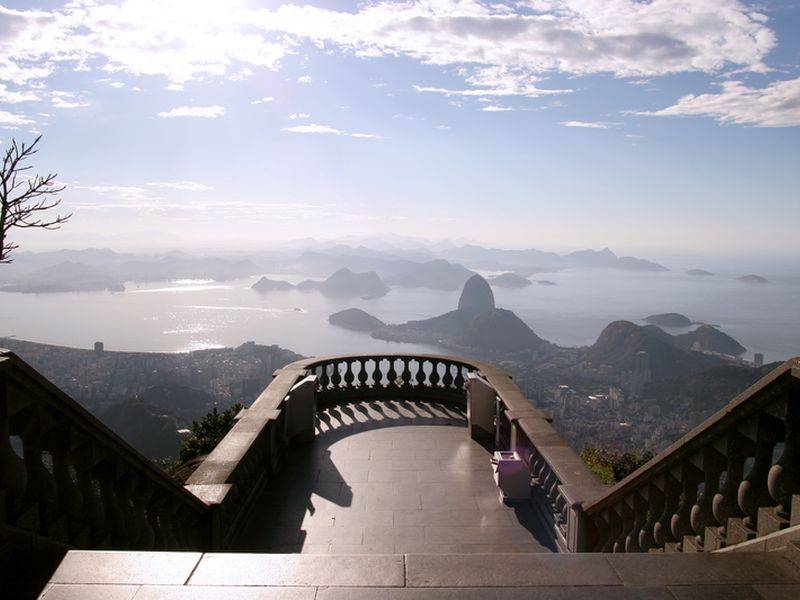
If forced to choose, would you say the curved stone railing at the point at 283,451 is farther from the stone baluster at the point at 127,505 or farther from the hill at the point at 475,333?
the hill at the point at 475,333

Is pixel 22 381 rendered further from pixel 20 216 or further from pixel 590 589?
pixel 20 216

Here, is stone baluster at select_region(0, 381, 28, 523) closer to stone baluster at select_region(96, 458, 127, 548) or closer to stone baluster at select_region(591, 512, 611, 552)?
stone baluster at select_region(96, 458, 127, 548)

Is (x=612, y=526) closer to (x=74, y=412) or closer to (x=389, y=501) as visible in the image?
(x=389, y=501)

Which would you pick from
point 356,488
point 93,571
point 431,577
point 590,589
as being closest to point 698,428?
point 590,589

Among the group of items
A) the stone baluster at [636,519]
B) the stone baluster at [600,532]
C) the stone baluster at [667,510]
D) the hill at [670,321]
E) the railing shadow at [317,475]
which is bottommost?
the hill at [670,321]

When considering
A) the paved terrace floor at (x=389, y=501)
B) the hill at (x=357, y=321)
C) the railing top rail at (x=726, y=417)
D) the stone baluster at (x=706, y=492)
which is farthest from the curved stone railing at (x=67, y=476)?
the hill at (x=357, y=321)

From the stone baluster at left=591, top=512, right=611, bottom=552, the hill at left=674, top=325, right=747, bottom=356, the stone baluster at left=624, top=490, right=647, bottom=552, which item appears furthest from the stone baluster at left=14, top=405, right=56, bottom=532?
the hill at left=674, top=325, right=747, bottom=356
